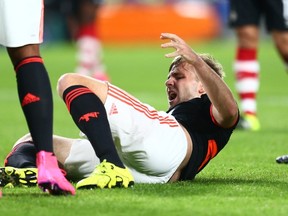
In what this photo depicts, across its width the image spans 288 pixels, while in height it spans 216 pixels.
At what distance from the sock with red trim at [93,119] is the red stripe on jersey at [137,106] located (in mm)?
145

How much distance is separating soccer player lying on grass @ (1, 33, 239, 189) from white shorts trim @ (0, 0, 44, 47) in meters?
0.48

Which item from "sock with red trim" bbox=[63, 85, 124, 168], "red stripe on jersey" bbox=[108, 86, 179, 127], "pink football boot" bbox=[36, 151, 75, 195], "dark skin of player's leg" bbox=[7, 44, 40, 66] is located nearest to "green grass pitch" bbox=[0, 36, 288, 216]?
"pink football boot" bbox=[36, 151, 75, 195]

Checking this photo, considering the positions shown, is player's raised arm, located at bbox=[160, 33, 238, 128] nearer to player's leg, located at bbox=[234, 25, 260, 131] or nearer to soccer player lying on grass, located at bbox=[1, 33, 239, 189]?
soccer player lying on grass, located at bbox=[1, 33, 239, 189]

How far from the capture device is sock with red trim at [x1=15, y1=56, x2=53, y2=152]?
13.5 ft

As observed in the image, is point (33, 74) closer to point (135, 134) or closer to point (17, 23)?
point (17, 23)

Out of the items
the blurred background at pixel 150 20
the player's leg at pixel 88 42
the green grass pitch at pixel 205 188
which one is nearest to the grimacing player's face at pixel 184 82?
the green grass pitch at pixel 205 188

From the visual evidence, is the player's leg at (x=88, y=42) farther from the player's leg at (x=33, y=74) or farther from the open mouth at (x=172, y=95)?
the player's leg at (x=33, y=74)

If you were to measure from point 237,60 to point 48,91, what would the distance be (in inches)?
175

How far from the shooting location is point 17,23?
409 centimetres

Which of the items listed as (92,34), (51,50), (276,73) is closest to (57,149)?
(92,34)

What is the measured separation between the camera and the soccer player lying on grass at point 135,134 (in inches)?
170

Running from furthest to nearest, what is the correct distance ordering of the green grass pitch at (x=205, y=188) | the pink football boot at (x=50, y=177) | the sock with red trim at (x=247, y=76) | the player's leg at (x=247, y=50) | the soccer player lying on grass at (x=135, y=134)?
the sock with red trim at (x=247, y=76), the player's leg at (x=247, y=50), the soccer player lying on grass at (x=135, y=134), the pink football boot at (x=50, y=177), the green grass pitch at (x=205, y=188)

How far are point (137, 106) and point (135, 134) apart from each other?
7.1 inches

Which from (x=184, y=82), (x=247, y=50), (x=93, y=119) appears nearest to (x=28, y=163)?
(x=93, y=119)
